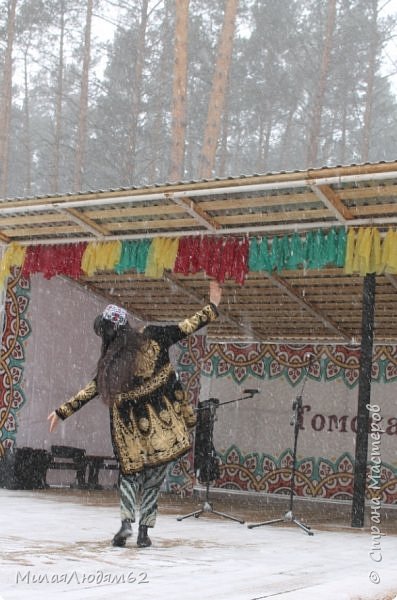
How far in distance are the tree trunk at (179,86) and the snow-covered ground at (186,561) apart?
26.8 feet

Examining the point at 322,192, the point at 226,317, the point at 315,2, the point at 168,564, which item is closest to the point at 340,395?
the point at 226,317

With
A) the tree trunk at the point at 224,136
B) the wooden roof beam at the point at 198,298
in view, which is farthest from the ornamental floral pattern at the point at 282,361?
the tree trunk at the point at 224,136

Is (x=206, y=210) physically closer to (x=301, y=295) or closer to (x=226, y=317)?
(x=301, y=295)

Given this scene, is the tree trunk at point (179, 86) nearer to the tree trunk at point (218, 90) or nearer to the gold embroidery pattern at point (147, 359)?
the tree trunk at point (218, 90)

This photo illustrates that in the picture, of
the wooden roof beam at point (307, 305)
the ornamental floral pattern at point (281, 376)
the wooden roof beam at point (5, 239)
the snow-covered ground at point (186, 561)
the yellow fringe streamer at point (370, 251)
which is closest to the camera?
the snow-covered ground at point (186, 561)

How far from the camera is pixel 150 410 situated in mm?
5633

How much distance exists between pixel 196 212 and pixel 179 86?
6.76 meters

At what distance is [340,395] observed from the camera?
11.5 metres

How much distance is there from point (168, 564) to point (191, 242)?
4377 mm

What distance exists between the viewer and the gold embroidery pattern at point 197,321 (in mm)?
5660

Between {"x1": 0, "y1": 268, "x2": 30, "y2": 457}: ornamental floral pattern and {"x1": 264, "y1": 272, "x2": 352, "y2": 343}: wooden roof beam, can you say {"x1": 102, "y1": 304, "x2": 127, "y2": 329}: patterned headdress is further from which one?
{"x1": 0, "y1": 268, "x2": 30, "y2": 457}: ornamental floral pattern

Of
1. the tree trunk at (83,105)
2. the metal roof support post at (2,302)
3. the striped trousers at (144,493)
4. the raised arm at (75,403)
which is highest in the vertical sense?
the tree trunk at (83,105)

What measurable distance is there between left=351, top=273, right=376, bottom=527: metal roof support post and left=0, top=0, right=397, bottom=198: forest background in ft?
41.4

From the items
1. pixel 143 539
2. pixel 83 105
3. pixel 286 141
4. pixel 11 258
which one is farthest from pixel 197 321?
pixel 286 141
